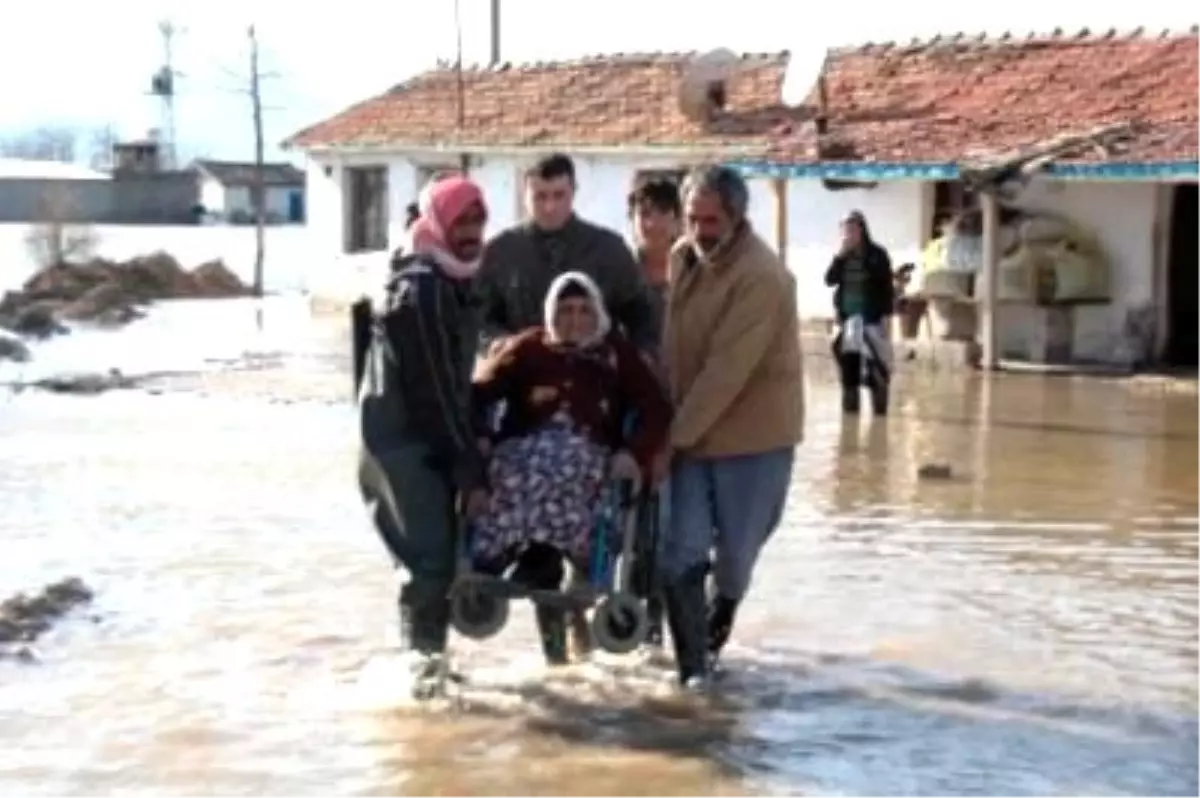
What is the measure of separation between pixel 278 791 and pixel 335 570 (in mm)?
3605

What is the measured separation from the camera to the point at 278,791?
644 centimetres

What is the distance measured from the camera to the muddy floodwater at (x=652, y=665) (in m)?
6.69

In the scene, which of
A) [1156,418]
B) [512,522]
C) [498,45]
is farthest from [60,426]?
[498,45]

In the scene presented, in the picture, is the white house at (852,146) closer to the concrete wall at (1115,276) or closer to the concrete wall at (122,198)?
the concrete wall at (1115,276)

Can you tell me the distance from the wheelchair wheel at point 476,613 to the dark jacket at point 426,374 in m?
0.39

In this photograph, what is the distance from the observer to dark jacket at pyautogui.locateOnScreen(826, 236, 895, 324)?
16.1m

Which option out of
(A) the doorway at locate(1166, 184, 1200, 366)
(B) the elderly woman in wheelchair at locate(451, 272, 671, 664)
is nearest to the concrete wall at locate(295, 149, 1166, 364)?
(A) the doorway at locate(1166, 184, 1200, 366)

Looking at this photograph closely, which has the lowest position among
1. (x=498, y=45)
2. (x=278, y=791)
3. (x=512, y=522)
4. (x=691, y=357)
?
(x=278, y=791)

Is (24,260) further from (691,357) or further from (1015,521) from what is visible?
(691,357)

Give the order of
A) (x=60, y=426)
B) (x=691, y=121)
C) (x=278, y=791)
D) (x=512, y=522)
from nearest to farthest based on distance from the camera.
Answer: (x=278, y=791)
(x=512, y=522)
(x=60, y=426)
(x=691, y=121)

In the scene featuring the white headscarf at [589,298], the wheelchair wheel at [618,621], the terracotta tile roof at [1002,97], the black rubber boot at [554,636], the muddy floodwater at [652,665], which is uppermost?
the terracotta tile roof at [1002,97]

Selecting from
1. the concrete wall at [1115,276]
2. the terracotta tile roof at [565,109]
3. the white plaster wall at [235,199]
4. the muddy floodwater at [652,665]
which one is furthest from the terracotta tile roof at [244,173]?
the muddy floodwater at [652,665]

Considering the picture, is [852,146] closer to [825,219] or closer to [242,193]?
[825,219]

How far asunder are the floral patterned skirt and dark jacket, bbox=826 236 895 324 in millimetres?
9117
